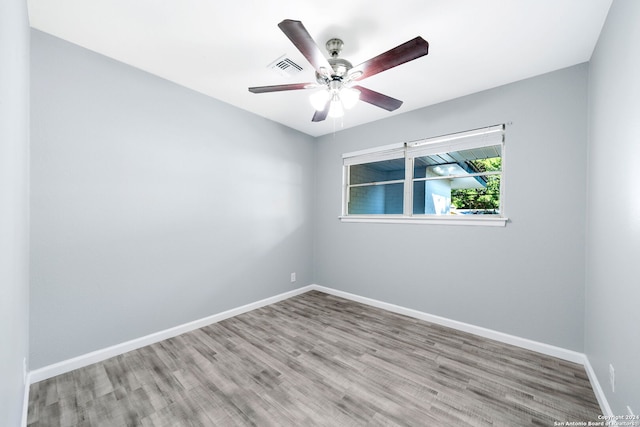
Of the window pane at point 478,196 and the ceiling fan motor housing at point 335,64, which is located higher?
the ceiling fan motor housing at point 335,64

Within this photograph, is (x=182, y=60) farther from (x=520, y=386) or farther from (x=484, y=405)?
(x=520, y=386)

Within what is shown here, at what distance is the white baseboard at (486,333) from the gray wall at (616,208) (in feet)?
0.73

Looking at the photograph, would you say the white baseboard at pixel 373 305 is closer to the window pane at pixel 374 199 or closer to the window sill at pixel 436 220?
the window sill at pixel 436 220

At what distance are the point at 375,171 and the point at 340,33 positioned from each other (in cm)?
299

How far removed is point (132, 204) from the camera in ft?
7.68

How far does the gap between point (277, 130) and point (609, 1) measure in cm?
324

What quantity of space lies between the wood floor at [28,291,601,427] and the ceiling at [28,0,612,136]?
2.63 m

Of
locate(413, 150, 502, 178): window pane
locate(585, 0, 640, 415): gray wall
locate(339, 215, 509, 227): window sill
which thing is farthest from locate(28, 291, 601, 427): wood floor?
locate(413, 150, 502, 178): window pane

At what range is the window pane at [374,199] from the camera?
13.5ft

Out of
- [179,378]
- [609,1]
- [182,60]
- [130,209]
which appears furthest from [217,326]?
[609,1]

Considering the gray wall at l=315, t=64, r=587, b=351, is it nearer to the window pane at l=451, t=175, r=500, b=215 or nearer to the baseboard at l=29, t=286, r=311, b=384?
the window pane at l=451, t=175, r=500, b=215

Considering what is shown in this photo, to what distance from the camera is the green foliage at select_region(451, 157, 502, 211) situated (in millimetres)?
2691

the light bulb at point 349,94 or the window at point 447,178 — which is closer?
the light bulb at point 349,94

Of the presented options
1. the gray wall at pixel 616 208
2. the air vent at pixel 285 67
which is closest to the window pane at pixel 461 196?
the gray wall at pixel 616 208
